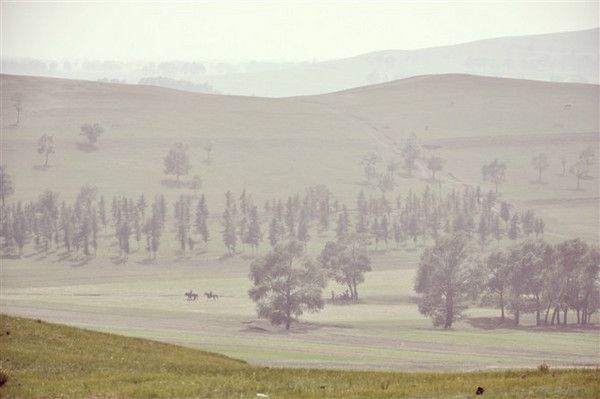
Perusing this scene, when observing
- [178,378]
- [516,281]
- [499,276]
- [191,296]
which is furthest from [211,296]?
[178,378]

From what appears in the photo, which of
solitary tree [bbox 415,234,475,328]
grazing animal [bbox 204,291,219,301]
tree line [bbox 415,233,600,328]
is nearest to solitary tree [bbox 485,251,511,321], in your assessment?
tree line [bbox 415,233,600,328]

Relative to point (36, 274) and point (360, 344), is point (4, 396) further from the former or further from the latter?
point (36, 274)

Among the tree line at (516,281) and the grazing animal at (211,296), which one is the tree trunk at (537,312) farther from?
the grazing animal at (211,296)

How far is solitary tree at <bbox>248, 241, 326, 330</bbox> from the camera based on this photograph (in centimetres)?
13062

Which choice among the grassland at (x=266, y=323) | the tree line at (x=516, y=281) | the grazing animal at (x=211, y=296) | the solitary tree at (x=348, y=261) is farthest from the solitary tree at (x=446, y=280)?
the grazing animal at (x=211, y=296)

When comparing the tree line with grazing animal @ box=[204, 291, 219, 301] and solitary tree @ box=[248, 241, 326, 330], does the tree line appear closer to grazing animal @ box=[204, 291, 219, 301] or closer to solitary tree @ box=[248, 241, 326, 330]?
solitary tree @ box=[248, 241, 326, 330]

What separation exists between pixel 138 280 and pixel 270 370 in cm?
13782

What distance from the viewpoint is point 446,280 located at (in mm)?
141875

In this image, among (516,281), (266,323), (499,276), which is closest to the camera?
(266,323)

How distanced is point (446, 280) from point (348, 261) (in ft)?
81.0

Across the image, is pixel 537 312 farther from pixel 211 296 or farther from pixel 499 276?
pixel 211 296

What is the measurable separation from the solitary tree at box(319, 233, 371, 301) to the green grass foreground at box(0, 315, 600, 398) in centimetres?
11310

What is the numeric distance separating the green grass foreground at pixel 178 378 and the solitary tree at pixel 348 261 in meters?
113

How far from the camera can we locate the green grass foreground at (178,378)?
3184 cm
